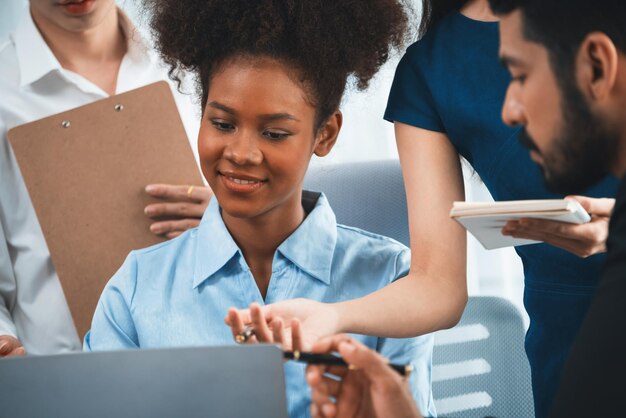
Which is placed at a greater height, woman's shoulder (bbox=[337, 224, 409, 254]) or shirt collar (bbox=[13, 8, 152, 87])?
shirt collar (bbox=[13, 8, 152, 87])

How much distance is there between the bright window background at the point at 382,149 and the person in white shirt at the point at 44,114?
3.15 ft

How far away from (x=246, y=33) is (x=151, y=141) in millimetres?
282

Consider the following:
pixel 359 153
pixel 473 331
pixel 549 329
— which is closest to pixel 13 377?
pixel 549 329

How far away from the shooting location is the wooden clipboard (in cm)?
139

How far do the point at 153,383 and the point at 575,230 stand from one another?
0.52 m

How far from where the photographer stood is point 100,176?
141 cm

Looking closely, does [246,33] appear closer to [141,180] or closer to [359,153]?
[141,180]

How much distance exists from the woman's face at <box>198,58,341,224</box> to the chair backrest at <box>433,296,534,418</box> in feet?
1.60

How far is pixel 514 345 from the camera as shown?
1.50m

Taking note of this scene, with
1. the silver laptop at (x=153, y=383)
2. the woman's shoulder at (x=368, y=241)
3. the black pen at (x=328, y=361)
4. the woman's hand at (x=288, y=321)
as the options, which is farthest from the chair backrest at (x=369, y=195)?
the silver laptop at (x=153, y=383)

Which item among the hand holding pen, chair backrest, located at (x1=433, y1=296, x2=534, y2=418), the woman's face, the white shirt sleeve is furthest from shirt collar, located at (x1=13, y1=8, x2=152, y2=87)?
chair backrest, located at (x1=433, y1=296, x2=534, y2=418)

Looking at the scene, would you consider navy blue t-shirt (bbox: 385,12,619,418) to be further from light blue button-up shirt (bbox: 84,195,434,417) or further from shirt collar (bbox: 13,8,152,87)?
shirt collar (bbox: 13,8,152,87)

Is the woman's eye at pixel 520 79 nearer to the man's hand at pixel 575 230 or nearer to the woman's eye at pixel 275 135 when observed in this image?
the man's hand at pixel 575 230

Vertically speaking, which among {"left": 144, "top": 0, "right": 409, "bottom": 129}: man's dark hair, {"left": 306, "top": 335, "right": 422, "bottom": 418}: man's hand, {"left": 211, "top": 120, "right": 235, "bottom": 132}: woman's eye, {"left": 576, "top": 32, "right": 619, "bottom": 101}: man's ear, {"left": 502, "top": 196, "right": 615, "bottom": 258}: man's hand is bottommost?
{"left": 306, "top": 335, "right": 422, "bottom": 418}: man's hand
